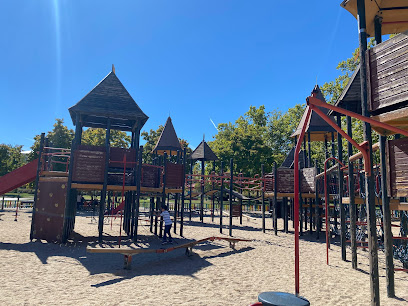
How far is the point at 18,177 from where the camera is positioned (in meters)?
14.3

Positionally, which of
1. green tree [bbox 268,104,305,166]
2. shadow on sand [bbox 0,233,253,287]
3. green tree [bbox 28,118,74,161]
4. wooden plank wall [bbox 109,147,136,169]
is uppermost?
green tree [bbox 268,104,305,166]

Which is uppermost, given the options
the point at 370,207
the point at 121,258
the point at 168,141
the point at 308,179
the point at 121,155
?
the point at 168,141

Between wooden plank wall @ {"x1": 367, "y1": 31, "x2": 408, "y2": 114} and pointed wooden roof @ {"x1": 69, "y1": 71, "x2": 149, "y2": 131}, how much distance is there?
422 inches

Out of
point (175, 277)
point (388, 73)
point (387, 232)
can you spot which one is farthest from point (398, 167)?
point (175, 277)

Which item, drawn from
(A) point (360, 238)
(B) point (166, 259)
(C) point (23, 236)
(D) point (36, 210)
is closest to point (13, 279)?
(B) point (166, 259)

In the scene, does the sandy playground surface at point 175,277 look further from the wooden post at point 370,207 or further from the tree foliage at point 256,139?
the tree foliage at point 256,139

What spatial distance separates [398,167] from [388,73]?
2155 millimetres

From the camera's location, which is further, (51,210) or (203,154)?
(203,154)

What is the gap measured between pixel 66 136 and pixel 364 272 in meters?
37.3

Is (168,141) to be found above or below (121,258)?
A: above

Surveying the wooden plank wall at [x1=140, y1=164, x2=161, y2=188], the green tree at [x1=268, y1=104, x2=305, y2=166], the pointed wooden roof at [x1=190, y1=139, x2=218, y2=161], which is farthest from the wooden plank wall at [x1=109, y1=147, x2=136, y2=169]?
the green tree at [x1=268, y1=104, x2=305, y2=166]

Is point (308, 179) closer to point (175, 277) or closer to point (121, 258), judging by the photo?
point (121, 258)

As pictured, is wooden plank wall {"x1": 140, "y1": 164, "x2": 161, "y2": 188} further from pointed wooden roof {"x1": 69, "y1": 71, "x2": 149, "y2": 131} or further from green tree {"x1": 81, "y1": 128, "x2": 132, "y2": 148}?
green tree {"x1": 81, "y1": 128, "x2": 132, "y2": 148}

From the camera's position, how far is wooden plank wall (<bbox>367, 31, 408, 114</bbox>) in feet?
19.8
